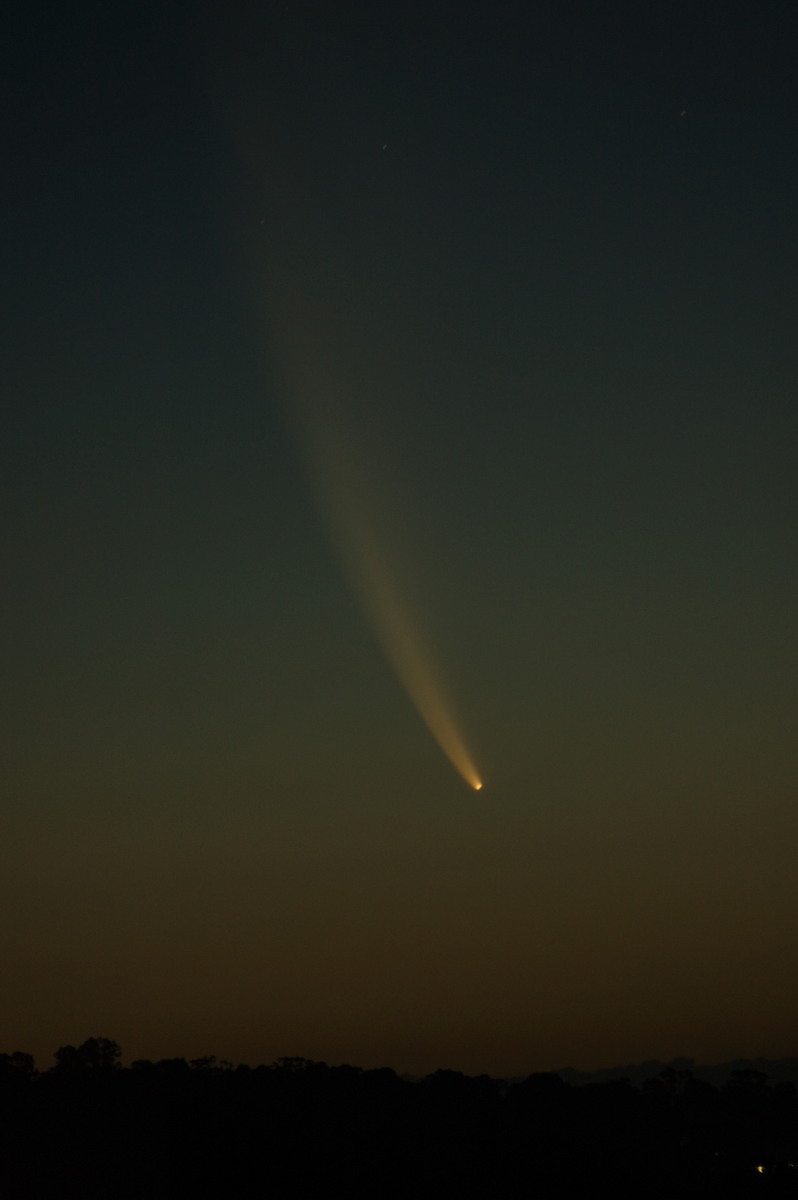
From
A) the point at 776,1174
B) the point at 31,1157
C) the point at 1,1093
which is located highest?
the point at 1,1093

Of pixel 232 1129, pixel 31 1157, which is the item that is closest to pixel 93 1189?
pixel 31 1157

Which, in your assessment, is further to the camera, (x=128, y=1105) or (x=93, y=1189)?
(x=128, y=1105)

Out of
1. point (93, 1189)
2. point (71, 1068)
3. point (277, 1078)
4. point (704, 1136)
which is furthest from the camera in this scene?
point (704, 1136)

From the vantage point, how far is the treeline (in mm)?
38469

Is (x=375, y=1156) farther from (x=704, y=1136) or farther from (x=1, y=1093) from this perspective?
(x=704, y=1136)

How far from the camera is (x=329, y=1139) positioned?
1671 inches

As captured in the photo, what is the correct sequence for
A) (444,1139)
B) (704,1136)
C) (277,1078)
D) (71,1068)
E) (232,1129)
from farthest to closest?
1. (704,1136)
2. (71,1068)
3. (277,1078)
4. (444,1139)
5. (232,1129)

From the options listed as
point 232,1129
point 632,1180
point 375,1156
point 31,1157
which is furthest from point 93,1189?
point 632,1180

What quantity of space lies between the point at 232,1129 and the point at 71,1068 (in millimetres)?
19639

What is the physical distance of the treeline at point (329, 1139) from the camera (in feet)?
126

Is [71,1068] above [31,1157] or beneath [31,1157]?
above

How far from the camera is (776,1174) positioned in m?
53.6

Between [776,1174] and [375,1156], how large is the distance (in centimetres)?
2154

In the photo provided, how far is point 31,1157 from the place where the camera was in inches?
1496
